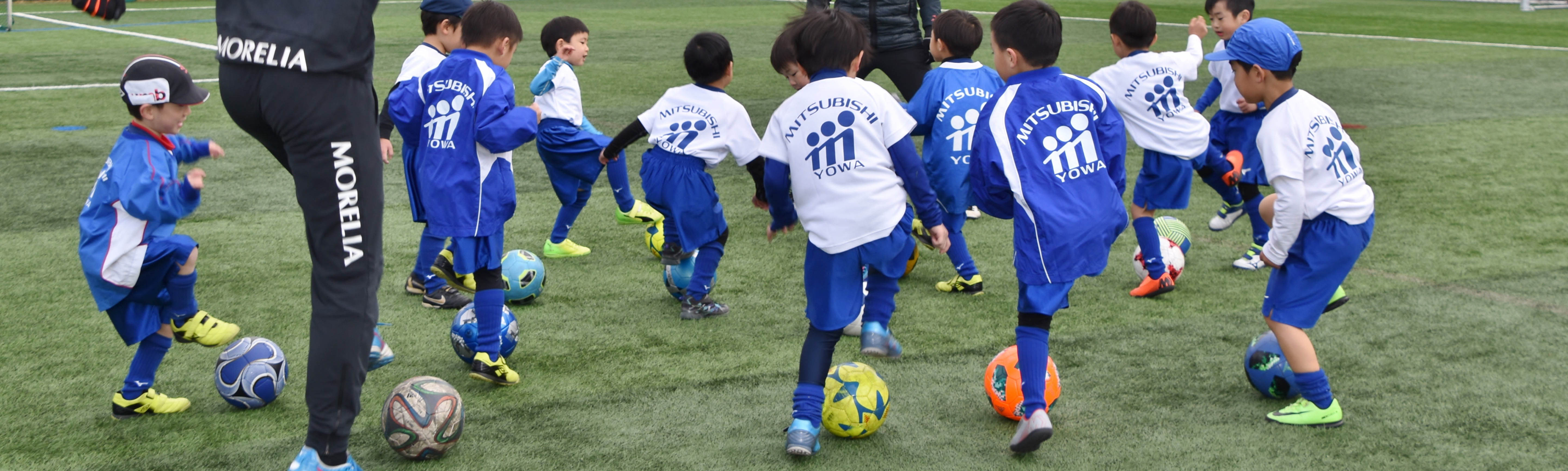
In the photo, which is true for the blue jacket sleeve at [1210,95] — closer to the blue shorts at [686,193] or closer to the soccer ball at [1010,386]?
the blue shorts at [686,193]

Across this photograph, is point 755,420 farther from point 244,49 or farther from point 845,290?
point 244,49

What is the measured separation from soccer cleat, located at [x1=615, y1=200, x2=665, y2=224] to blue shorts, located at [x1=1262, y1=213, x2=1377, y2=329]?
4.26 metres

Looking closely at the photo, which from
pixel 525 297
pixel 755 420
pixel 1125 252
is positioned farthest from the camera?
pixel 1125 252

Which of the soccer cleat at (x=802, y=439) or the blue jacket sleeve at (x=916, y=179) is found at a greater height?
the blue jacket sleeve at (x=916, y=179)

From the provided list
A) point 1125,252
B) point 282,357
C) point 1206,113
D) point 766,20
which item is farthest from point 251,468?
point 766,20

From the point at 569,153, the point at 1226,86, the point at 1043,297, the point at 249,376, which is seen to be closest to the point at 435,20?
the point at 569,153

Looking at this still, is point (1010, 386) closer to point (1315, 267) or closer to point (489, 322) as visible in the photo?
point (1315, 267)

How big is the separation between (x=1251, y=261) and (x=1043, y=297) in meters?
3.21

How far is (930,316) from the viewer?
19.9 feet

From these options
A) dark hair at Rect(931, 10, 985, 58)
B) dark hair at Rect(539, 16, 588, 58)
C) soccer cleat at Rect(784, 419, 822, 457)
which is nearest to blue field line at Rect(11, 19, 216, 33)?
dark hair at Rect(539, 16, 588, 58)

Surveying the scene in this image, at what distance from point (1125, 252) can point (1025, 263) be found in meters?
3.30

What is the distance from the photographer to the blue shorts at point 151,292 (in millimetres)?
4406

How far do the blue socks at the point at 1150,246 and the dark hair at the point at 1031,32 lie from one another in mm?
2331

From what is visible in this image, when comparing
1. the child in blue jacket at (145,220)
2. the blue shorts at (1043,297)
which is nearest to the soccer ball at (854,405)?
the blue shorts at (1043,297)
